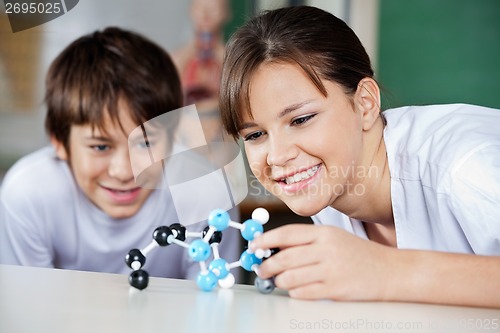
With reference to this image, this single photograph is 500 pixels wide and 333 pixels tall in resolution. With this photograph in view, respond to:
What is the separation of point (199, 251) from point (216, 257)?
26 mm

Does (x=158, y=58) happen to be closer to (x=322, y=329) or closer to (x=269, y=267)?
(x=269, y=267)

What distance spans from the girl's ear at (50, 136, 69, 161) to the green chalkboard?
161cm

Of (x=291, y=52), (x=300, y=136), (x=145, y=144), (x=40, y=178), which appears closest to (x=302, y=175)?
(x=300, y=136)

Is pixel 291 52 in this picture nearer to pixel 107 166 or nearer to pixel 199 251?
pixel 199 251

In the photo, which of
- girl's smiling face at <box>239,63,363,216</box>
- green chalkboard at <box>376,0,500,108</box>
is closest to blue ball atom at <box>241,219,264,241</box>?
girl's smiling face at <box>239,63,363,216</box>

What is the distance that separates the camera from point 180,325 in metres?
0.52

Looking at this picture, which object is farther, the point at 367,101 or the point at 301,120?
the point at 367,101

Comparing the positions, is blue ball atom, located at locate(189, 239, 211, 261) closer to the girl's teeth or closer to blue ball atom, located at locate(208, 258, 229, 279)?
blue ball atom, located at locate(208, 258, 229, 279)

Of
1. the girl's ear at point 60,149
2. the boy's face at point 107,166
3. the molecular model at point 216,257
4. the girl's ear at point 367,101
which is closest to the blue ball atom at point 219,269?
the molecular model at point 216,257

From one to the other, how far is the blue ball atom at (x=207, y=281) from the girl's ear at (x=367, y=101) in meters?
0.41

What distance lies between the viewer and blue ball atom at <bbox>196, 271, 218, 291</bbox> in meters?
0.65

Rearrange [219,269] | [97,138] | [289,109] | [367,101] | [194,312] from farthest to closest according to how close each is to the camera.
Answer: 1. [97,138]
2. [367,101]
3. [289,109]
4. [219,269]
5. [194,312]

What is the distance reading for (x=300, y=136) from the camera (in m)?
0.87

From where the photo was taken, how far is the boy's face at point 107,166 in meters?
1.40
